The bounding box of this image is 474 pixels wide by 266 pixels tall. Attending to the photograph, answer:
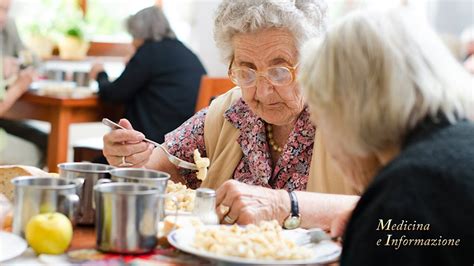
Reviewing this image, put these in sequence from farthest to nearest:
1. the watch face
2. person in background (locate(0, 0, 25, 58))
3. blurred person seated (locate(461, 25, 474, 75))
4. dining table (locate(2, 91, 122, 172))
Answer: blurred person seated (locate(461, 25, 474, 75)), person in background (locate(0, 0, 25, 58)), dining table (locate(2, 91, 122, 172)), the watch face

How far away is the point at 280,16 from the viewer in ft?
6.86

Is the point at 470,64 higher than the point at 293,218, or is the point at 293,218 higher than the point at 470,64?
the point at 470,64

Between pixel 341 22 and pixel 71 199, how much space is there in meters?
0.62

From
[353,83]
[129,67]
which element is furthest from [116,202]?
[129,67]

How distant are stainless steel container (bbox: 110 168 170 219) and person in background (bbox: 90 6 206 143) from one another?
2.73 metres

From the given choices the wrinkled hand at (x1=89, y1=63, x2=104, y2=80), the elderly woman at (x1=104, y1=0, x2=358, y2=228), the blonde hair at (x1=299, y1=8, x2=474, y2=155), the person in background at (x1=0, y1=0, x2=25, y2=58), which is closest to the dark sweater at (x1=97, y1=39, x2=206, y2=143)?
the wrinkled hand at (x1=89, y1=63, x2=104, y2=80)

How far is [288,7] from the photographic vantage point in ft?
6.82

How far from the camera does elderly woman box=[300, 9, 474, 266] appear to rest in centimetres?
124

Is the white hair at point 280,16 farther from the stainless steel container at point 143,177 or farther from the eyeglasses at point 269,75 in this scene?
the stainless steel container at point 143,177

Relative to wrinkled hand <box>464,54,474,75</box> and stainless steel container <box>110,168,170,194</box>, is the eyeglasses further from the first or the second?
wrinkled hand <box>464,54,474,75</box>

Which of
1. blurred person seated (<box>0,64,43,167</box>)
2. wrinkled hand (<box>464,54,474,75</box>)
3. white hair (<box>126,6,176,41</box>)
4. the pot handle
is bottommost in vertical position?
blurred person seated (<box>0,64,43,167</box>)

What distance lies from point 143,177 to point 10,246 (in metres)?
0.33

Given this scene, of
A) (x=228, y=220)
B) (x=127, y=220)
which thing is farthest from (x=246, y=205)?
(x=127, y=220)

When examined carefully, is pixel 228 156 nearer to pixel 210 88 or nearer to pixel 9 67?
pixel 210 88
